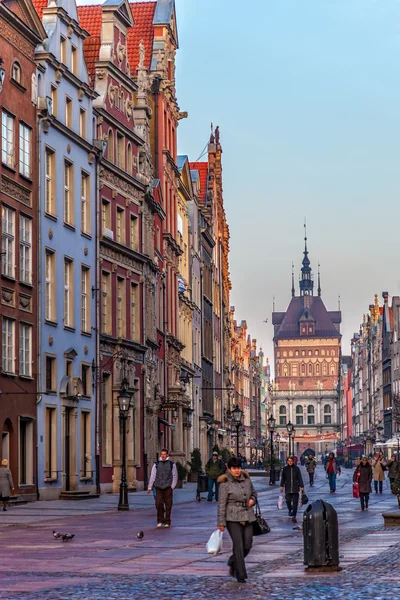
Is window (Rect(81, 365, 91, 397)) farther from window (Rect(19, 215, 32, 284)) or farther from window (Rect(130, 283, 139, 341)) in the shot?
window (Rect(19, 215, 32, 284))

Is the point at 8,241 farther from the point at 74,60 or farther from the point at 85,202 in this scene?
the point at 74,60

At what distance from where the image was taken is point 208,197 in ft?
326

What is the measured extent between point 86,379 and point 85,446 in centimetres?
258

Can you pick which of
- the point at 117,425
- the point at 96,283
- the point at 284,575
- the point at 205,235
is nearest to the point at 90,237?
the point at 96,283

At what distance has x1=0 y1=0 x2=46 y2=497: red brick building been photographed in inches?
1630

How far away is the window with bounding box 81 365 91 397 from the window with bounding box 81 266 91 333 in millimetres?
1456

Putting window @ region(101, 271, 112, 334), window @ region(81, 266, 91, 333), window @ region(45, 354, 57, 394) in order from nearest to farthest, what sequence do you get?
window @ region(45, 354, 57, 394), window @ region(81, 266, 91, 333), window @ region(101, 271, 112, 334)

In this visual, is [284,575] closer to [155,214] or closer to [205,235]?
[155,214]

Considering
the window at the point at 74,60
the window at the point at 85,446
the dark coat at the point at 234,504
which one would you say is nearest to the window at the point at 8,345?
the window at the point at 85,446

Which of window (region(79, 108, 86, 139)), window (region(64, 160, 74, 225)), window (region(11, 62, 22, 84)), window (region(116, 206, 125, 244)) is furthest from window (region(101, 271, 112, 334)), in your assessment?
window (region(11, 62, 22, 84))

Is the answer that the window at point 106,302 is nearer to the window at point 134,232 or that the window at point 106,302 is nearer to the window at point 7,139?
the window at point 134,232

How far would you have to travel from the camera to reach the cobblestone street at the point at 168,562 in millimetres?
16016

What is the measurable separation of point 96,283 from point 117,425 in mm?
6258

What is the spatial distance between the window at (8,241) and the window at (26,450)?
494 centimetres
